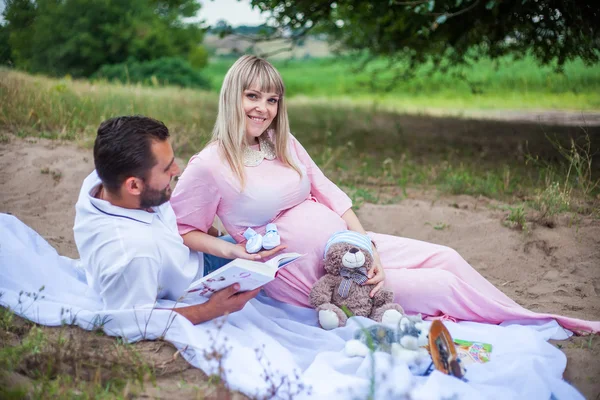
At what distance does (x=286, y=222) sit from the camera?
3803 mm

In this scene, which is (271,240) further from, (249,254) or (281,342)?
(281,342)

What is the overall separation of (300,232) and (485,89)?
17.2m

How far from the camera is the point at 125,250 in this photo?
312 cm

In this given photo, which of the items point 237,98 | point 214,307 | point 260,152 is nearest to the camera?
point 214,307

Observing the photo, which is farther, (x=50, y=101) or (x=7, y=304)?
(x=50, y=101)

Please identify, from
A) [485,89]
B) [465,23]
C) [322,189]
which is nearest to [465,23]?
[465,23]

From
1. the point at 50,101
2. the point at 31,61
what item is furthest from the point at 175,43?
the point at 50,101

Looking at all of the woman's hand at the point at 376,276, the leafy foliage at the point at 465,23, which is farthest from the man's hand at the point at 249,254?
the leafy foliage at the point at 465,23

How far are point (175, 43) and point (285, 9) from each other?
60.9ft

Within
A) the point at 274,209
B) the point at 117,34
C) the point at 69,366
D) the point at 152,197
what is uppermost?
the point at 117,34

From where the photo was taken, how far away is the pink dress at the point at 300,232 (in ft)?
12.1

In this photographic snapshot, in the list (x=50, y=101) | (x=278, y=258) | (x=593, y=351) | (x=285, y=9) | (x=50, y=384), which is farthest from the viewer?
(x=285, y=9)

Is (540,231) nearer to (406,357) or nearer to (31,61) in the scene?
(406,357)

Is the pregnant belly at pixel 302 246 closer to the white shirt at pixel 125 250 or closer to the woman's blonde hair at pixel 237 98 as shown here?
the woman's blonde hair at pixel 237 98
